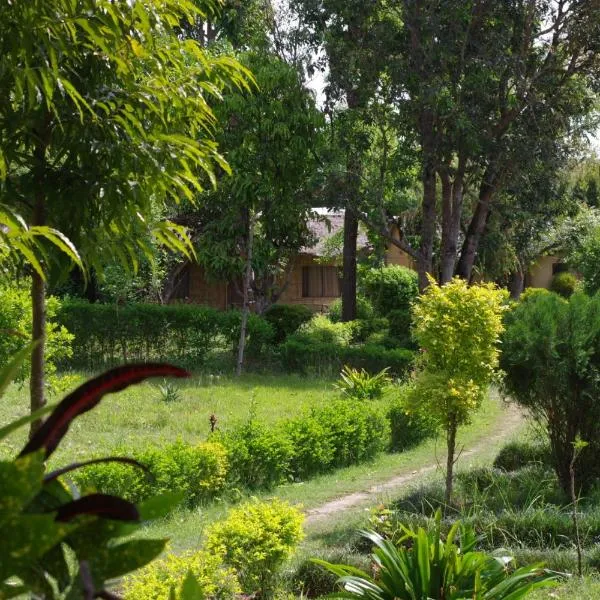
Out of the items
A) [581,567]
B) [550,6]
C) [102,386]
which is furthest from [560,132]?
[102,386]

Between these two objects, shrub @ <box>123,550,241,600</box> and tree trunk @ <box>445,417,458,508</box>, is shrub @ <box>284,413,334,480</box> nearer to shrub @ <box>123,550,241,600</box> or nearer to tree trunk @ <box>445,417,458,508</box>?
tree trunk @ <box>445,417,458,508</box>

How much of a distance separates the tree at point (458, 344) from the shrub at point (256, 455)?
2.23 metres

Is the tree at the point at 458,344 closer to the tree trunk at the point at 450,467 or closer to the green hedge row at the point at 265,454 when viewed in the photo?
the tree trunk at the point at 450,467

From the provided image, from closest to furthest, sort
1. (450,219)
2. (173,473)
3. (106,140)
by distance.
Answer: (106,140) → (173,473) → (450,219)

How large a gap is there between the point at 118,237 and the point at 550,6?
1824 cm

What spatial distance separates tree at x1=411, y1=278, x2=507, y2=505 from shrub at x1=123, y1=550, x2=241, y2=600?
3.40 metres

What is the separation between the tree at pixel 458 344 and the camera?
8.27 m

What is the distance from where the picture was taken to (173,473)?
345 inches

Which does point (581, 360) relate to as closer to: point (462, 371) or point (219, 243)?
point (462, 371)

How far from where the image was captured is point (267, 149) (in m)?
21.1

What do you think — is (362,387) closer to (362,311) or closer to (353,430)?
(353,430)

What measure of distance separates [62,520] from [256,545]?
479 cm

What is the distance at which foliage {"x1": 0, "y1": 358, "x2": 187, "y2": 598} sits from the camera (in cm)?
92

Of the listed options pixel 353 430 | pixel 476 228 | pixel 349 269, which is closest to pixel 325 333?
pixel 349 269
